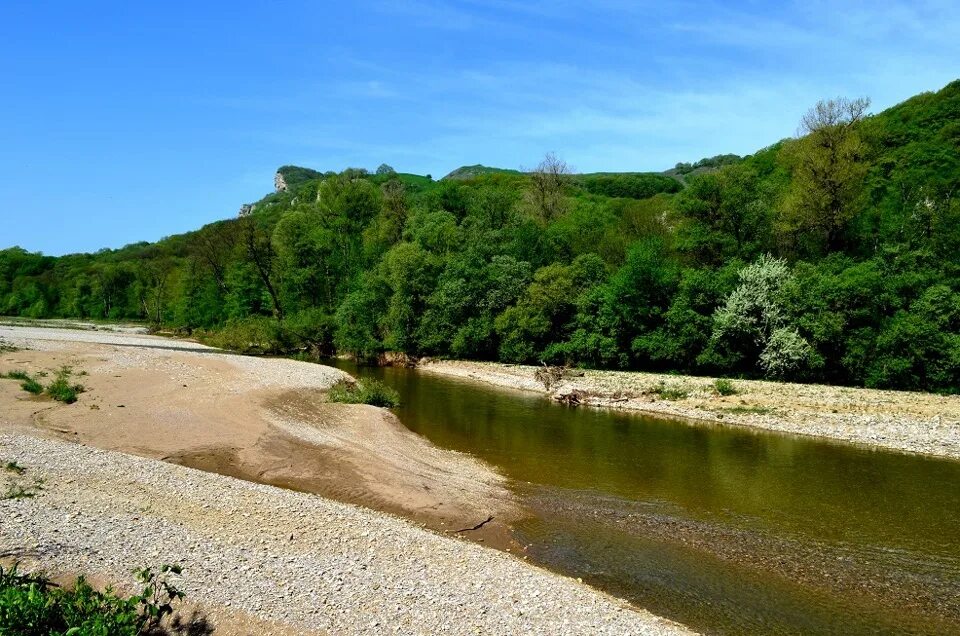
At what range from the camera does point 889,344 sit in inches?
1363

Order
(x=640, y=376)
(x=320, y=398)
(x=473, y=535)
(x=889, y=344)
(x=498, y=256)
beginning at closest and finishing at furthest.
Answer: (x=473, y=535)
(x=320, y=398)
(x=889, y=344)
(x=640, y=376)
(x=498, y=256)

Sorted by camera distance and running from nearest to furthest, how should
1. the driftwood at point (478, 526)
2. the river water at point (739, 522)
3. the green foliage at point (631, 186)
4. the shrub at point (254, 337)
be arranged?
the river water at point (739, 522)
the driftwood at point (478, 526)
the shrub at point (254, 337)
the green foliage at point (631, 186)

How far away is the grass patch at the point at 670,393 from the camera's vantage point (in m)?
35.7

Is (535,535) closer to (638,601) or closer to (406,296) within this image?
(638,601)

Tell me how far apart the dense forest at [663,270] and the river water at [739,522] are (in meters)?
15.0

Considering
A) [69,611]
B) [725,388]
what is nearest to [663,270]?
[725,388]

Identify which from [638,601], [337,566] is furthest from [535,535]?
[337,566]

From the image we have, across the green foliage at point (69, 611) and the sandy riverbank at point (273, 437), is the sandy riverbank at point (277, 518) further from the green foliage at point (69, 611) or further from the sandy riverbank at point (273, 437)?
the green foliage at point (69, 611)

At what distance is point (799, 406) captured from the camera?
31562 mm

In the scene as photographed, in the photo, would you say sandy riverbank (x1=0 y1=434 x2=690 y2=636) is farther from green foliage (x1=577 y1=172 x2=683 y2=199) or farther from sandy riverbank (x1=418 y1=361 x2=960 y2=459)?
green foliage (x1=577 y1=172 x2=683 y2=199)

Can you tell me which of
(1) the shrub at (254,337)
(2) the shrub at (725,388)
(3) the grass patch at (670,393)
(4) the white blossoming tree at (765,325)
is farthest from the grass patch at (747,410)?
(1) the shrub at (254,337)

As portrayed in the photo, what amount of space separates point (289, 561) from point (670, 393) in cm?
2924

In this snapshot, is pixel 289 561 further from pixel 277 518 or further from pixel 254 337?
pixel 254 337

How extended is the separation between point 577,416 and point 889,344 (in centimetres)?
2037
